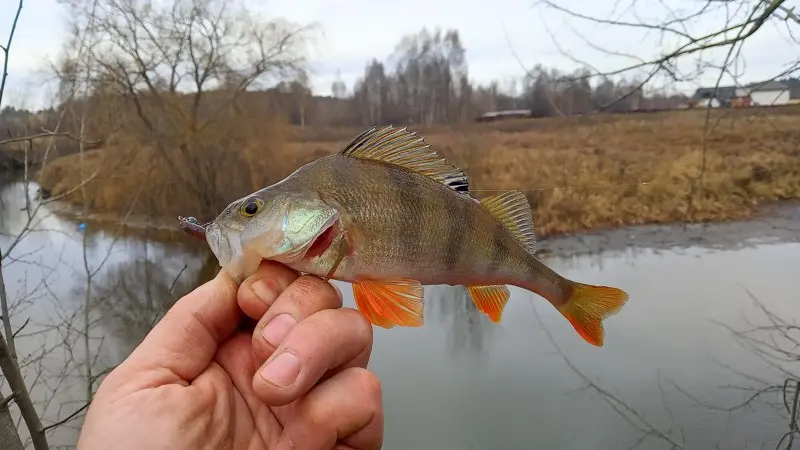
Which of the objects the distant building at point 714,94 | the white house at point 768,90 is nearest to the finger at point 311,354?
the distant building at point 714,94

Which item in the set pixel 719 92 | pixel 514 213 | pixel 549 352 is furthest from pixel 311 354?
pixel 549 352

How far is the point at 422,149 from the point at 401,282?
38 cm

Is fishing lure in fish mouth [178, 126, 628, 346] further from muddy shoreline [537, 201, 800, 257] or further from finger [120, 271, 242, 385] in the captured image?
muddy shoreline [537, 201, 800, 257]

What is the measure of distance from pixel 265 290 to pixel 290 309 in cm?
10

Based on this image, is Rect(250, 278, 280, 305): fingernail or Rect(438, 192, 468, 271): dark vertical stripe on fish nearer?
Rect(250, 278, 280, 305): fingernail

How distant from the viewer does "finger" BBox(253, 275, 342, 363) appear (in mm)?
1409

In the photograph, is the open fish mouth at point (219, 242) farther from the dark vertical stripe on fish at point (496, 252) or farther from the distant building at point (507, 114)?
the distant building at point (507, 114)

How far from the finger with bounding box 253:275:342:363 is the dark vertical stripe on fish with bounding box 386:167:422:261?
0.78ft

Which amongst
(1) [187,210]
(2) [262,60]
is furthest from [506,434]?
(2) [262,60]

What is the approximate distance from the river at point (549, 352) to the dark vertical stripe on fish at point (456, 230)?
4.67 m

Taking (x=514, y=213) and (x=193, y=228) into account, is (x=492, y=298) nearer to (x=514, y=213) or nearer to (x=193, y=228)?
(x=514, y=213)

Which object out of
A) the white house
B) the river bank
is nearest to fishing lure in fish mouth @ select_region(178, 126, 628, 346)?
the white house

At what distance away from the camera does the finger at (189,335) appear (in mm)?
1553

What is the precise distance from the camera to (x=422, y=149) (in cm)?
161
